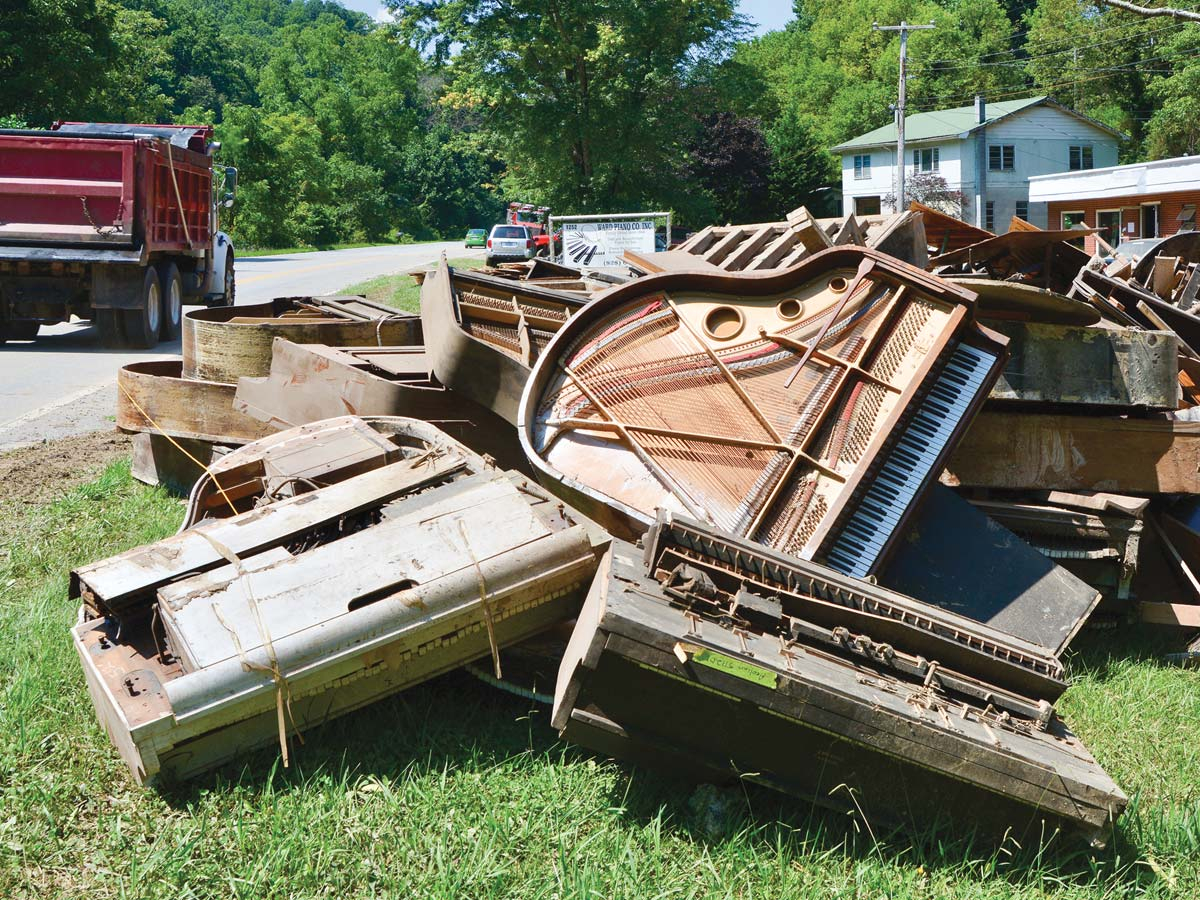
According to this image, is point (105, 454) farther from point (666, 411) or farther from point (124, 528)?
point (666, 411)

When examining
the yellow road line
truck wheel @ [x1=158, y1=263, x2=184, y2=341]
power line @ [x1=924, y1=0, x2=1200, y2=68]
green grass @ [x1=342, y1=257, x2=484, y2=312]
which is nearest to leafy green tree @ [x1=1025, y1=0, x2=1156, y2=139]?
power line @ [x1=924, y1=0, x2=1200, y2=68]

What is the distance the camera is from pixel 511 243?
3656 cm

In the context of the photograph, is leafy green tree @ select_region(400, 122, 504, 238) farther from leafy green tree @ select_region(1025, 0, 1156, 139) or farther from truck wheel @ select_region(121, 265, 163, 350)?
truck wheel @ select_region(121, 265, 163, 350)

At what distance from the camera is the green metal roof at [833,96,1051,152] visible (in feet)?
173

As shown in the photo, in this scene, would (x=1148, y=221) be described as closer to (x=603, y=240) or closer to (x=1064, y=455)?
(x=603, y=240)

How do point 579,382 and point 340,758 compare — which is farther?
point 579,382

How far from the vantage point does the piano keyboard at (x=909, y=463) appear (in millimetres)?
4000

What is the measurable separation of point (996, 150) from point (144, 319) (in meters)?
49.0

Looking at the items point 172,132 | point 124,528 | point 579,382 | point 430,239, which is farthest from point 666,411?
point 430,239

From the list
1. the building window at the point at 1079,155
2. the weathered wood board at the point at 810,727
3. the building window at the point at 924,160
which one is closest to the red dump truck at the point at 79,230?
the weathered wood board at the point at 810,727

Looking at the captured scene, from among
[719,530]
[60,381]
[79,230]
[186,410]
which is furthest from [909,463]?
[79,230]

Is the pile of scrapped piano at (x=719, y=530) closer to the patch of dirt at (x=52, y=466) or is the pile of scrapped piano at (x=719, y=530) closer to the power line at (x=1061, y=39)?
the patch of dirt at (x=52, y=466)

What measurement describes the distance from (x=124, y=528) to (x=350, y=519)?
8.09 feet

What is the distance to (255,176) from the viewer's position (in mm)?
50875
